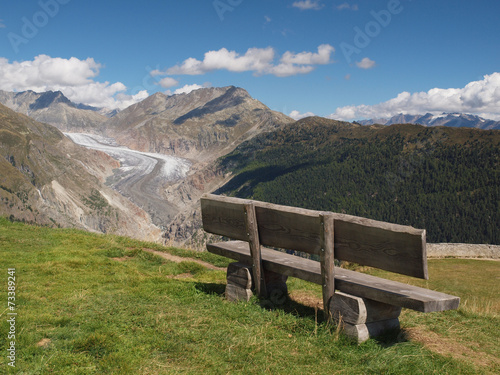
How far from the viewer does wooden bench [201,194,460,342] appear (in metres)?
5.35

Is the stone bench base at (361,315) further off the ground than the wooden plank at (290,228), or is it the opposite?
the wooden plank at (290,228)

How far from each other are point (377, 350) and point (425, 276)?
53.8 inches

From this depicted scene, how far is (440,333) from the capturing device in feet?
21.9

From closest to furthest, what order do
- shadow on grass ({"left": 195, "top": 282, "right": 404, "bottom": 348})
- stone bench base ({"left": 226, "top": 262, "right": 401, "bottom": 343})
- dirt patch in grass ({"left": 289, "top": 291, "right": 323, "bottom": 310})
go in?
stone bench base ({"left": 226, "top": 262, "right": 401, "bottom": 343}), shadow on grass ({"left": 195, "top": 282, "right": 404, "bottom": 348}), dirt patch in grass ({"left": 289, "top": 291, "right": 323, "bottom": 310})

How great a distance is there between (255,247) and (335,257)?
1595 mm

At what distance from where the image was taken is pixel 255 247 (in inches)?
282

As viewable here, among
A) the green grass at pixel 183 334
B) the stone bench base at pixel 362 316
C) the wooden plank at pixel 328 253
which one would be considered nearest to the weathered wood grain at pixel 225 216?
the green grass at pixel 183 334

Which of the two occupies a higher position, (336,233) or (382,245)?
(336,233)

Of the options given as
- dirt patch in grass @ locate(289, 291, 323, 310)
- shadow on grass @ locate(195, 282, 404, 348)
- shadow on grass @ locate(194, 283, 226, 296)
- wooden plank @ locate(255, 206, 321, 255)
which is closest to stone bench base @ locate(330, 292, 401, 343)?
shadow on grass @ locate(195, 282, 404, 348)

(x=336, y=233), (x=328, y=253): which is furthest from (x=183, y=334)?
(x=336, y=233)

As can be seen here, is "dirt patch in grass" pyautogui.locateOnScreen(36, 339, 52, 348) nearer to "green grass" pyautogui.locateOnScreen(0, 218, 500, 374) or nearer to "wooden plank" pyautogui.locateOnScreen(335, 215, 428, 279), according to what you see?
"green grass" pyautogui.locateOnScreen(0, 218, 500, 374)

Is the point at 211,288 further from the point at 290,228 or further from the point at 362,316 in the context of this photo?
the point at 362,316

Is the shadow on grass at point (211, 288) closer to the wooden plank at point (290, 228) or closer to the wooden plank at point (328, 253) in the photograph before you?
the wooden plank at point (290, 228)

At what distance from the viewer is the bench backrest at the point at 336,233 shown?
17.0 feet
